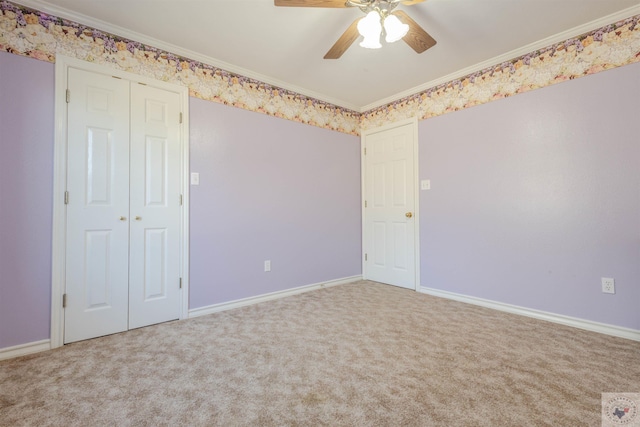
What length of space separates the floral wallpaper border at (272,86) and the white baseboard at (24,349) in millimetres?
2023

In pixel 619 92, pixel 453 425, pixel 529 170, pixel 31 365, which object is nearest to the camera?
pixel 453 425

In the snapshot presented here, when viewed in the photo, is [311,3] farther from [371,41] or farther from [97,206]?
[97,206]

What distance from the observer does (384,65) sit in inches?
116

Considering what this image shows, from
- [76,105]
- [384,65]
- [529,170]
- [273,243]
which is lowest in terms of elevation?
[273,243]

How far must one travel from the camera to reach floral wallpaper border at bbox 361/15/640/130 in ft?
7.34

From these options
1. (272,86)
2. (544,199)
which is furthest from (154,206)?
(544,199)

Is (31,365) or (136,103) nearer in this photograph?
Answer: (31,365)

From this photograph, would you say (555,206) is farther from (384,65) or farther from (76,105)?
(76,105)

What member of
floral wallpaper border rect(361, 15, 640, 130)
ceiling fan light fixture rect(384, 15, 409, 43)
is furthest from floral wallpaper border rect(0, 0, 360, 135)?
ceiling fan light fixture rect(384, 15, 409, 43)

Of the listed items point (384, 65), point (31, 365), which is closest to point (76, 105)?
point (31, 365)

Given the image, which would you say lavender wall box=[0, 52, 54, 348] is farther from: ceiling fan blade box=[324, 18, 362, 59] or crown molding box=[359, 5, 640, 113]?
crown molding box=[359, 5, 640, 113]

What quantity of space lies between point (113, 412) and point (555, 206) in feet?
11.2

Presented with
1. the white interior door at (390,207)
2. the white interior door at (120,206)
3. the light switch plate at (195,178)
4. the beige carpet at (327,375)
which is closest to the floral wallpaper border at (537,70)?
the white interior door at (390,207)

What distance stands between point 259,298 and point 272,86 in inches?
94.6
